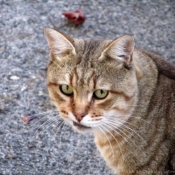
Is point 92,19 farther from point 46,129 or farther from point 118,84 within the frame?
point 118,84

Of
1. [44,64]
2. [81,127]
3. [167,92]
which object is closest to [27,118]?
[44,64]

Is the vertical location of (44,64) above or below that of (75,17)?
below

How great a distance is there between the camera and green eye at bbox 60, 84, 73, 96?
2.89m

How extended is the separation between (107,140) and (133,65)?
1.84ft

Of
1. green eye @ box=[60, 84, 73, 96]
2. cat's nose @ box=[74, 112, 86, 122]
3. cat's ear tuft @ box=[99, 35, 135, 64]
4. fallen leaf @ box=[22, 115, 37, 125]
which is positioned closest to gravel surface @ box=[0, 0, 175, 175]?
fallen leaf @ box=[22, 115, 37, 125]

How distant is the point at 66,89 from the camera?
115 inches

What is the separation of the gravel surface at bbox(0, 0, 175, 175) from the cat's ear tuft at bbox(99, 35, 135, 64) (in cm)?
59

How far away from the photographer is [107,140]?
3.15m

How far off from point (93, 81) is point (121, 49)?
0.85 feet

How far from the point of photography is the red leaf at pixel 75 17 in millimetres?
5070

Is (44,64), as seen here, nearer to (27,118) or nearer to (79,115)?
(27,118)

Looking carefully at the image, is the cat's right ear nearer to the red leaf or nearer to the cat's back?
the cat's back

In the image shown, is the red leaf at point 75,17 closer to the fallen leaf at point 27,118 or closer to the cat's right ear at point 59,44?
the fallen leaf at point 27,118

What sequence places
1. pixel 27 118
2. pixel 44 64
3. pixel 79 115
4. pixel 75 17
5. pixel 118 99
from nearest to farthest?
1. pixel 79 115
2. pixel 118 99
3. pixel 27 118
4. pixel 44 64
5. pixel 75 17
